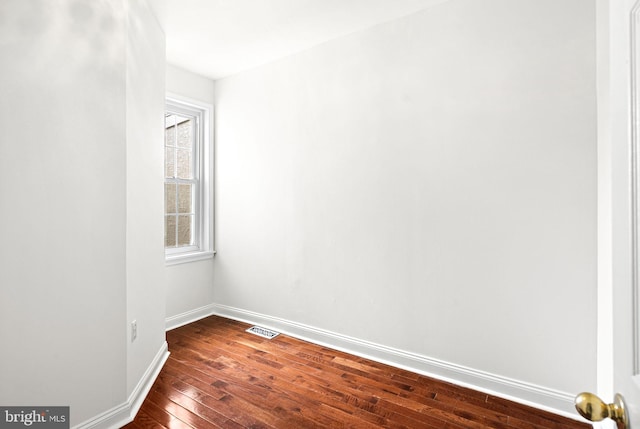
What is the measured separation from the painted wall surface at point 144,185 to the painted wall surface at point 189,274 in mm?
722

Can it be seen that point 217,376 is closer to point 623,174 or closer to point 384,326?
point 384,326

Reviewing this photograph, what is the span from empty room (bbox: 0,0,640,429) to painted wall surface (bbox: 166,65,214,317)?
0.08m

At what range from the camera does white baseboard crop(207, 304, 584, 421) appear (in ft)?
6.61

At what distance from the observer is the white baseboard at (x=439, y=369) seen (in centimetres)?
202

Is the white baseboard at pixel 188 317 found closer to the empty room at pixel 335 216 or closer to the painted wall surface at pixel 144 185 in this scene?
the empty room at pixel 335 216

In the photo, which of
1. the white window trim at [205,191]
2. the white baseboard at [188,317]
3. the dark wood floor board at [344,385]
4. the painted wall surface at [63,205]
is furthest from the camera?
the white window trim at [205,191]

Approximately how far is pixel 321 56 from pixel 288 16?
0.48m

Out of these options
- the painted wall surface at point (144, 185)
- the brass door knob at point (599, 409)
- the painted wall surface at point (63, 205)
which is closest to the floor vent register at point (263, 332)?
the painted wall surface at point (144, 185)

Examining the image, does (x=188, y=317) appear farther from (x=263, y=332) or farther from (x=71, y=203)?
(x=71, y=203)

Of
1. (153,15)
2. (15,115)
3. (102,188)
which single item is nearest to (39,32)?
(15,115)

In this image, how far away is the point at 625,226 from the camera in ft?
1.95

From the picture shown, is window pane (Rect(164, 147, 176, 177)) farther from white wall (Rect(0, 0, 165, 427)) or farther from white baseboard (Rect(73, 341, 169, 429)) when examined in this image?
white baseboard (Rect(73, 341, 169, 429))

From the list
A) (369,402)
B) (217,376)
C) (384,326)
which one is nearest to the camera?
(369,402)

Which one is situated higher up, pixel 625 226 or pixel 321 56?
pixel 321 56
